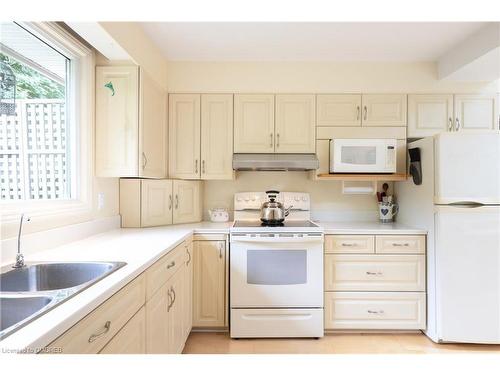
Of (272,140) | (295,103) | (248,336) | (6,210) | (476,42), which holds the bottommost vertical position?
(248,336)

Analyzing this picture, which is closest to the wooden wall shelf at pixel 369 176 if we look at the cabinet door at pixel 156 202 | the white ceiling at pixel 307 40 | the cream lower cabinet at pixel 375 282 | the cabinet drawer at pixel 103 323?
the cream lower cabinet at pixel 375 282

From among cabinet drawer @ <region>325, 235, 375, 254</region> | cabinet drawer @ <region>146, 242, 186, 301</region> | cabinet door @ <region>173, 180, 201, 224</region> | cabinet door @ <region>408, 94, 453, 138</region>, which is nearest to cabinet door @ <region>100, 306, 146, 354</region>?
cabinet drawer @ <region>146, 242, 186, 301</region>

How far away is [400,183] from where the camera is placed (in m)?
2.91

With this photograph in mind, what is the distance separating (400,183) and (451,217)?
2.38ft

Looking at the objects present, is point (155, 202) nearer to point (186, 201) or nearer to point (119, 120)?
point (186, 201)

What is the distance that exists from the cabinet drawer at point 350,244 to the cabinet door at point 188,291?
107cm

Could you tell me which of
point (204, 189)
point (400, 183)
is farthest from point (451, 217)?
point (204, 189)

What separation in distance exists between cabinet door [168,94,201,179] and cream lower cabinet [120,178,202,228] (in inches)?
5.1

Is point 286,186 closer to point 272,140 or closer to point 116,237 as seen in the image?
point 272,140

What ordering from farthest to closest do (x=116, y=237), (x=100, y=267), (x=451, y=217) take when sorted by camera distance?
(x=451, y=217) → (x=116, y=237) → (x=100, y=267)

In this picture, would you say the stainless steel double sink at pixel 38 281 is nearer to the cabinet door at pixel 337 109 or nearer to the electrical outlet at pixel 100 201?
the electrical outlet at pixel 100 201

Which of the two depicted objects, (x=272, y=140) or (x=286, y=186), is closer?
(x=272, y=140)

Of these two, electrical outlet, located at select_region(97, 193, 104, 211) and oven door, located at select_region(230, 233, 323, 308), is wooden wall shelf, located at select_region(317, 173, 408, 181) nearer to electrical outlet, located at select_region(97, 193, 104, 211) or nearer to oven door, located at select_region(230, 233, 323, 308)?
oven door, located at select_region(230, 233, 323, 308)

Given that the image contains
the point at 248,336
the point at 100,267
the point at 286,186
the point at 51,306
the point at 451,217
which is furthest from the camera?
the point at 286,186
